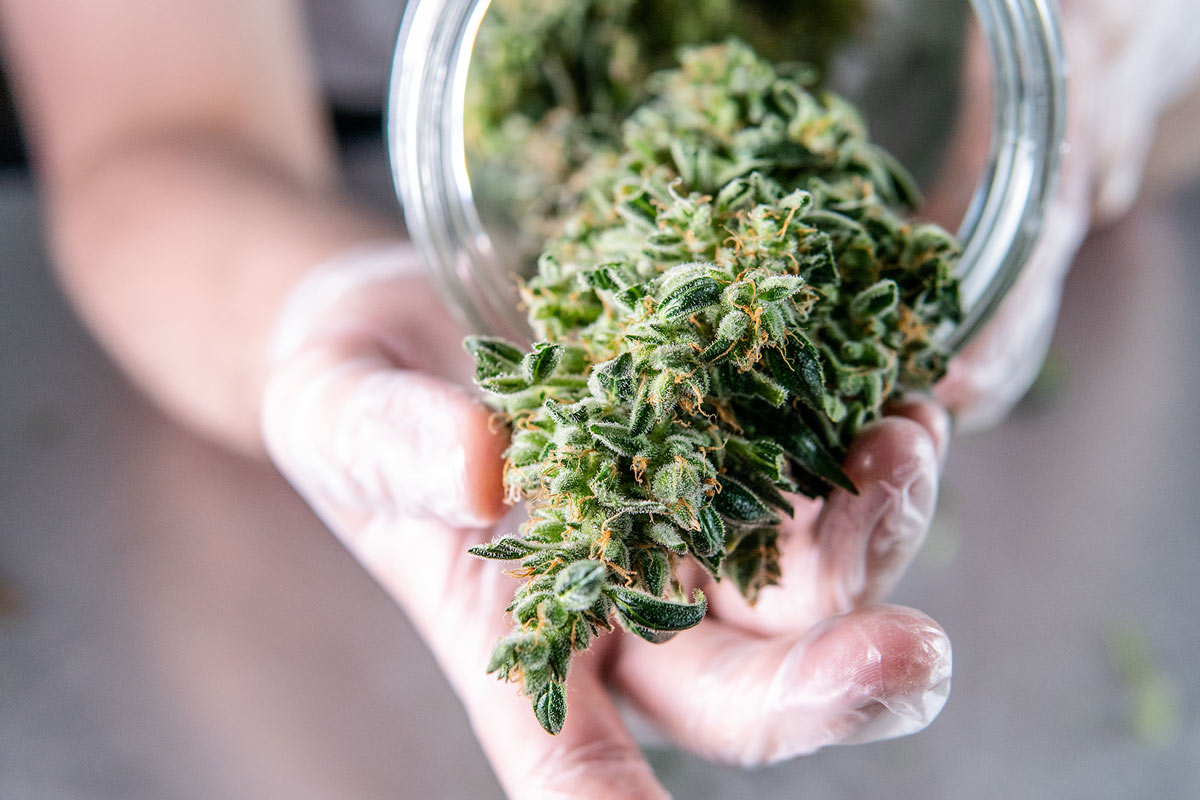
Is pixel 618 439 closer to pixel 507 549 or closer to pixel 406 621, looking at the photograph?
pixel 507 549

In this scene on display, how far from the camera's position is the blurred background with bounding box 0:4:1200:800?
2.53 feet

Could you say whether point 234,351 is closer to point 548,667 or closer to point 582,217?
point 582,217

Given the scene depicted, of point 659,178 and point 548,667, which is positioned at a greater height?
point 659,178

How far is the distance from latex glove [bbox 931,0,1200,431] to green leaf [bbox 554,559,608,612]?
47cm

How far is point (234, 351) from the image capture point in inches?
32.9

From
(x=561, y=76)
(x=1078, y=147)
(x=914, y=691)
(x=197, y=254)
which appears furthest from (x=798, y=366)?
(x=197, y=254)

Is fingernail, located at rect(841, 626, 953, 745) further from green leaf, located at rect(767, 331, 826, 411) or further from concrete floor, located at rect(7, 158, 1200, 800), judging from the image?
concrete floor, located at rect(7, 158, 1200, 800)

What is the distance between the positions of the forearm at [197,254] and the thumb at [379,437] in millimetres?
294

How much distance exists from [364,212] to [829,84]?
550mm

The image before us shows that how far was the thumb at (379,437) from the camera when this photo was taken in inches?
15.3

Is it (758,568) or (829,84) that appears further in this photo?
(829,84)

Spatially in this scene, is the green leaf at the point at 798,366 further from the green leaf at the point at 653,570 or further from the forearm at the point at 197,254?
the forearm at the point at 197,254

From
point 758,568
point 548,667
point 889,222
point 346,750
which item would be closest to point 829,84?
point 889,222

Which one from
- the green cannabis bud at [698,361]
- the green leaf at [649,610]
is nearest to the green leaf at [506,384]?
the green cannabis bud at [698,361]
